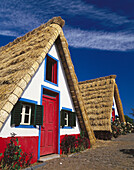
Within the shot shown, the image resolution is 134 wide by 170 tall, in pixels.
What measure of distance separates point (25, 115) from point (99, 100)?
9.09 metres

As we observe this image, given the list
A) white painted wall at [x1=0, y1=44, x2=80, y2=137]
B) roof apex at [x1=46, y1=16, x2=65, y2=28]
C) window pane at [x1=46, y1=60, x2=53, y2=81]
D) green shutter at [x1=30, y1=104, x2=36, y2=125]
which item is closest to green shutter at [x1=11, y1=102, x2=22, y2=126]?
white painted wall at [x1=0, y1=44, x2=80, y2=137]

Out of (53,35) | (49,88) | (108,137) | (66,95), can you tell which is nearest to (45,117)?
(49,88)

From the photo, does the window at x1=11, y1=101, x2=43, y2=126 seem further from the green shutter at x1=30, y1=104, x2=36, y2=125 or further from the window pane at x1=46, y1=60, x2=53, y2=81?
the window pane at x1=46, y1=60, x2=53, y2=81

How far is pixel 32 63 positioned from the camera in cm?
528

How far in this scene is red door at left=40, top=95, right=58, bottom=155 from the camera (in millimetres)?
6277

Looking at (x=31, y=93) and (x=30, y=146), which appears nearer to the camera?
(x=30, y=146)

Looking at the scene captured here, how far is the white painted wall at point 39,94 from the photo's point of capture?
4.74 m

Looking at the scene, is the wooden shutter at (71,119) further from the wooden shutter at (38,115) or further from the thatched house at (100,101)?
the thatched house at (100,101)

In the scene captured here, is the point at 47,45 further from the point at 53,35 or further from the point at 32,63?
the point at 32,63

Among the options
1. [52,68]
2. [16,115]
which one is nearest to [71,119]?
[52,68]

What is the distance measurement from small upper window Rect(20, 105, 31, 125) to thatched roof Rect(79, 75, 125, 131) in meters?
6.78

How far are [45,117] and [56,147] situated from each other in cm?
147

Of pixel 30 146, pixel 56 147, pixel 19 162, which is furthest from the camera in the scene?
pixel 56 147

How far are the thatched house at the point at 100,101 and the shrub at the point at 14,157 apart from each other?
23.2 ft
